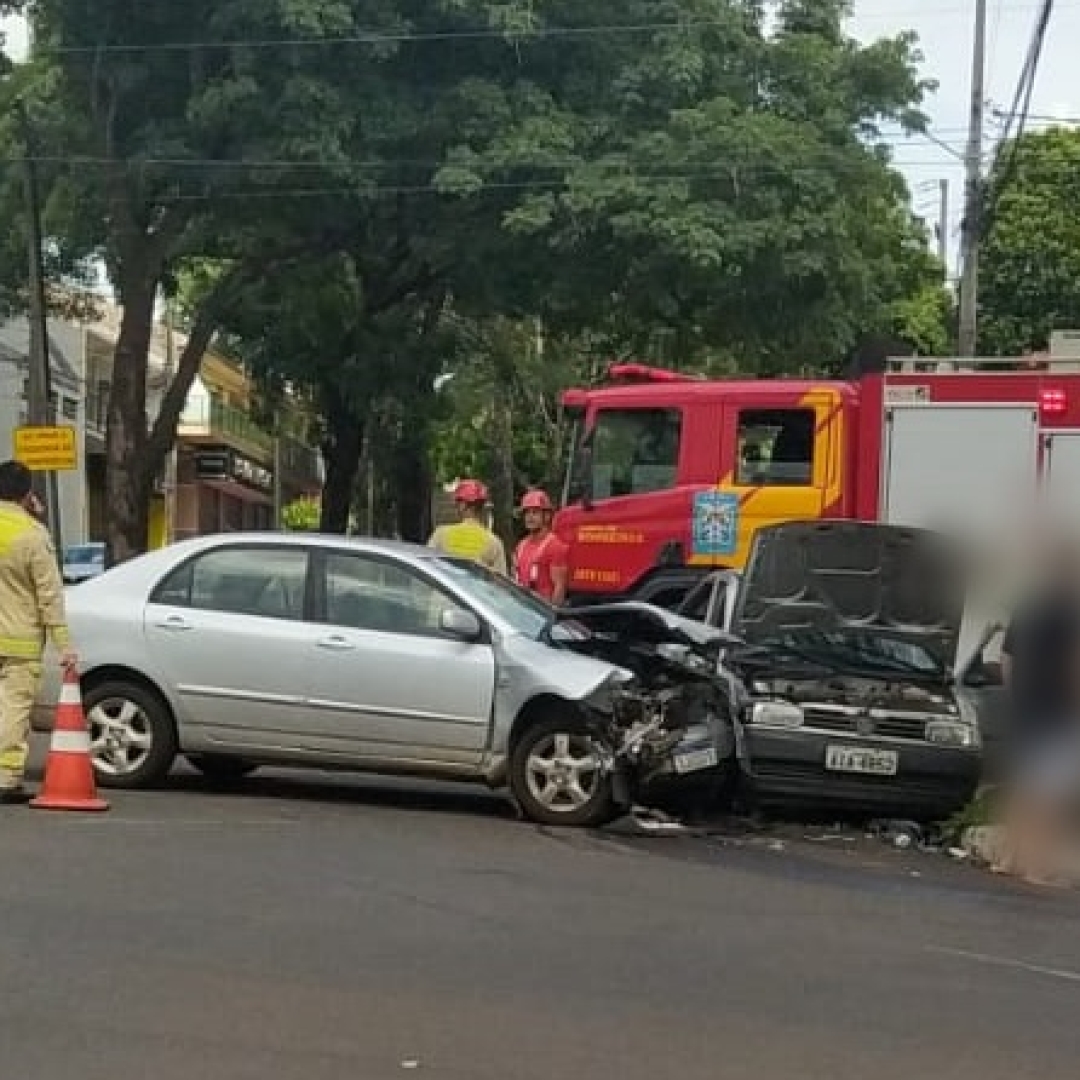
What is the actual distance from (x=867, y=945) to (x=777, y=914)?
0.73 m

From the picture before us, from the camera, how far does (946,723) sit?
443 inches

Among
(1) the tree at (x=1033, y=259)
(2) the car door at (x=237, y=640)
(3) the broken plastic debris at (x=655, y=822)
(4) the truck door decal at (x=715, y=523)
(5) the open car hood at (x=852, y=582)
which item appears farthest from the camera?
(1) the tree at (x=1033, y=259)

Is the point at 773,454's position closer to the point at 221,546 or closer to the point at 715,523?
the point at 715,523

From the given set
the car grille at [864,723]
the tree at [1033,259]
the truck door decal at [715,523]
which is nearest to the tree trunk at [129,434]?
the truck door decal at [715,523]

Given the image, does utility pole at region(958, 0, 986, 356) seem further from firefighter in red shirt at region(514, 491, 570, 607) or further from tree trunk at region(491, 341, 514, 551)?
firefighter in red shirt at region(514, 491, 570, 607)

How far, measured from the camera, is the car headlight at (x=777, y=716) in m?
11.2

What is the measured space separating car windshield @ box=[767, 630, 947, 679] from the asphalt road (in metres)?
1.31

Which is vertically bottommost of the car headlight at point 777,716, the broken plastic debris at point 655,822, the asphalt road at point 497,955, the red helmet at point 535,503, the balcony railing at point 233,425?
the broken plastic debris at point 655,822

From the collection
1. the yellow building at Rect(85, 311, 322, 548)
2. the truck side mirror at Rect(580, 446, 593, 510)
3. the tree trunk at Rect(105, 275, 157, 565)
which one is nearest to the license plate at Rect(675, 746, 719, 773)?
the truck side mirror at Rect(580, 446, 593, 510)

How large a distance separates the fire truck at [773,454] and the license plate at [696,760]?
557 centimetres

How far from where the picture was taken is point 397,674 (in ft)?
36.8

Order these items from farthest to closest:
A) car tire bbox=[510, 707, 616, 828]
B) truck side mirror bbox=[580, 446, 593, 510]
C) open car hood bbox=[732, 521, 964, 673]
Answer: truck side mirror bbox=[580, 446, 593, 510], open car hood bbox=[732, 521, 964, 673], car tire bbox=[510, 707, 616, 828]

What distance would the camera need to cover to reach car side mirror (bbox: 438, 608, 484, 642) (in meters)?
11.2

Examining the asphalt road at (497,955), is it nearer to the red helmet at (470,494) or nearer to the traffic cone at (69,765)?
the traffic cone at (69,765)
